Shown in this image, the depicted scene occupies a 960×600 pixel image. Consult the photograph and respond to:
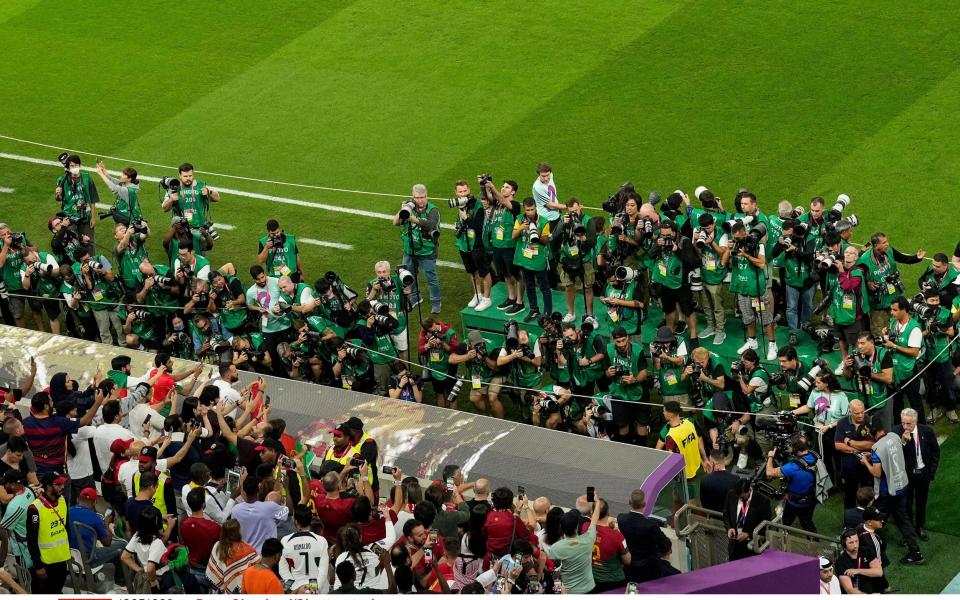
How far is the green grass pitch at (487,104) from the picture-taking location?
67.1 ft

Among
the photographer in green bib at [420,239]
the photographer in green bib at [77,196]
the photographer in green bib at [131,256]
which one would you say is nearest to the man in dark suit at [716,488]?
the photographer in green bib at [420,239]

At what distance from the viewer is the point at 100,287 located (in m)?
17.9

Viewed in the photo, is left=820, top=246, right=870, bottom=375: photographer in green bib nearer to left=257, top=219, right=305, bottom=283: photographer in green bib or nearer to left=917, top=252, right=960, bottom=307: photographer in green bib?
left=917, top=252, right=960, bottom=307: photographer in green bib

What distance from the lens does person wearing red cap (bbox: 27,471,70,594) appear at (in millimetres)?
12359

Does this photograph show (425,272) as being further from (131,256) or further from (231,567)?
(231,567)

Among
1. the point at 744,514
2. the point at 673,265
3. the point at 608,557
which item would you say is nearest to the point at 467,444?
the point at 608,557

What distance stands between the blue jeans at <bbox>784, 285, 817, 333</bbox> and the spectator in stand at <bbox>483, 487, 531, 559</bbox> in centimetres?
552

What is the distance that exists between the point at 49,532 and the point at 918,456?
7274mm

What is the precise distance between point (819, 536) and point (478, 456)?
3.18 metres

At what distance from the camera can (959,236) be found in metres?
18.6

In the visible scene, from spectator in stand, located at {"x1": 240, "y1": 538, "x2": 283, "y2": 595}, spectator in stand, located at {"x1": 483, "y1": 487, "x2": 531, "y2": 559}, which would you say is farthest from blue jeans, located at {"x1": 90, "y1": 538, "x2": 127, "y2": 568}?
spectator in stand, located at {"x1": 483, "y1": 487, "x2": 531, "y2": 559}

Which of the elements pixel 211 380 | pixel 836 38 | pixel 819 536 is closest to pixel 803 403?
pixel 819 536

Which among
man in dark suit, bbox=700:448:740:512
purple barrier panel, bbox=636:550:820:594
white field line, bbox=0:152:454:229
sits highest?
white field line, bbox=0:152:454:229

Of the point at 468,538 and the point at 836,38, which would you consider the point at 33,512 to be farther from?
the point at 836,38
